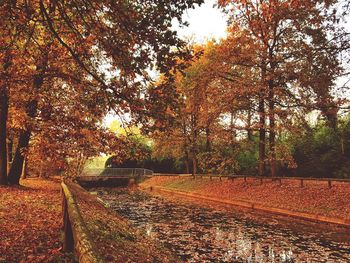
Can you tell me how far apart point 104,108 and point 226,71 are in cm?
1890

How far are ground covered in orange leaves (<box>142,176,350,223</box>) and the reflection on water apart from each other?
167 cm

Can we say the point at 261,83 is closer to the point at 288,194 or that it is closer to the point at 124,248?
the point at 288,194

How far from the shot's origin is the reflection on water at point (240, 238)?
10.2 metres

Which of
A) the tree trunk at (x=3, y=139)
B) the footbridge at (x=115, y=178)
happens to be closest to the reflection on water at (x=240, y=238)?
the tree trunk at (x=3, y=139)

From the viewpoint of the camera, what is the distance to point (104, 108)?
690 centimetres

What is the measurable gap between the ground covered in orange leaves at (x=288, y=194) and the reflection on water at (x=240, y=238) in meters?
1.67

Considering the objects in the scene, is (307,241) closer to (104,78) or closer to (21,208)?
(104,78)

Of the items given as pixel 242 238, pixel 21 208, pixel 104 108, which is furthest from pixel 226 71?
pixel 104 108

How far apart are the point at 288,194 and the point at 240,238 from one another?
28.8 feet

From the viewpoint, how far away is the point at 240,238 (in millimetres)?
12789

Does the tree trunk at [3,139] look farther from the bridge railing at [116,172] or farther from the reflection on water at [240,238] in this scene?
the bridge railing at [116,172]

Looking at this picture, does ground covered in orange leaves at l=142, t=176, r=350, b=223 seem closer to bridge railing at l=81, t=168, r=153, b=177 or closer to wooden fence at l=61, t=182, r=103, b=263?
wooden fence at l=61, t=182, r=103, b=263

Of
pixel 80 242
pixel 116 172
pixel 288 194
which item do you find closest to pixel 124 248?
pixel 80 242

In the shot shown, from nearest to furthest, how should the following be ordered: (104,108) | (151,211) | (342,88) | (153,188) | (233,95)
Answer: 1. (104,108)
2. (342,88)
3. (151,211)
4. (233,95)
5. (153,188)
